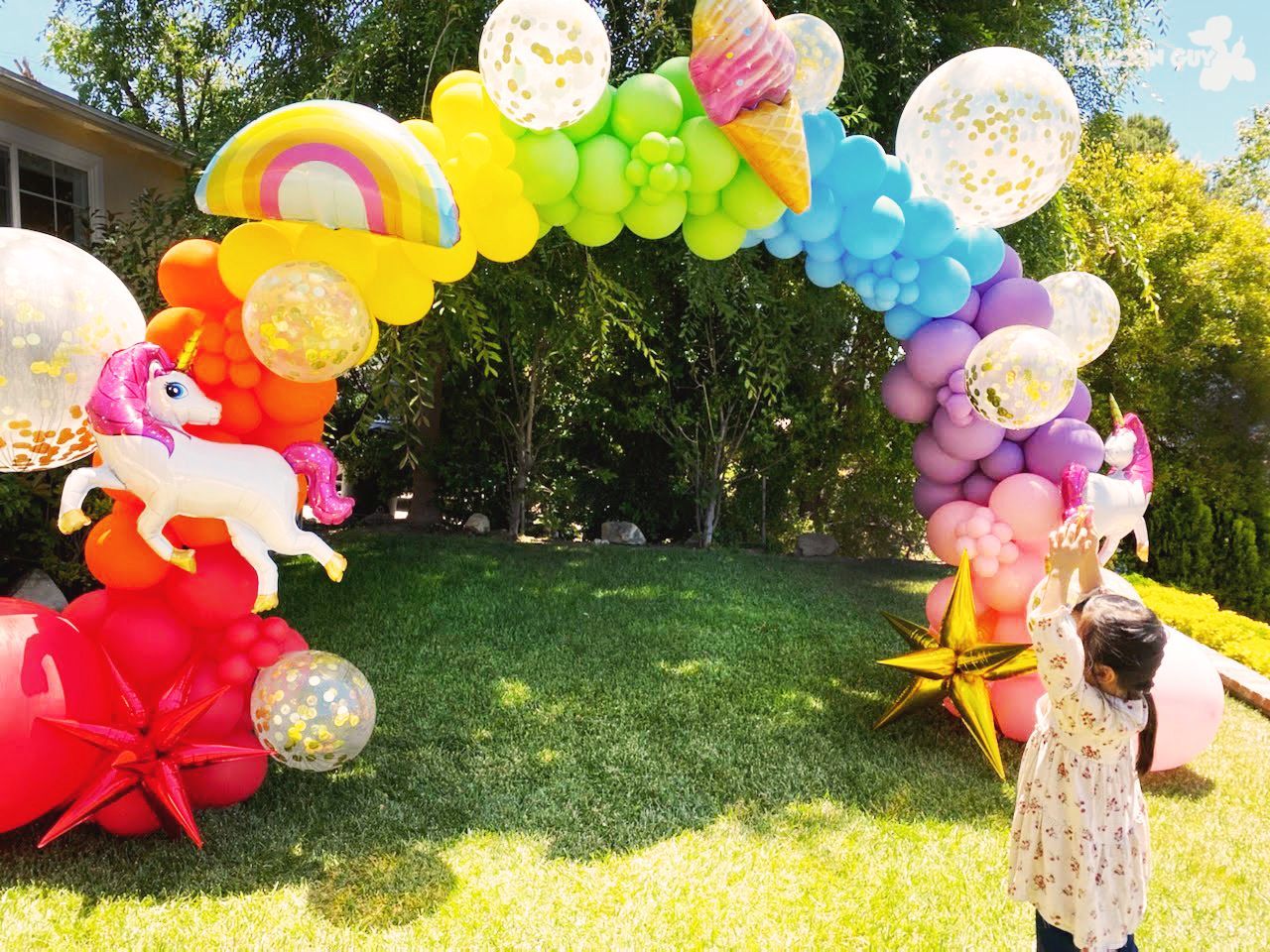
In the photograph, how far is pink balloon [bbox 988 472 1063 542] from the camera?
3.86 metres

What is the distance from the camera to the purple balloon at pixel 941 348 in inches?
156

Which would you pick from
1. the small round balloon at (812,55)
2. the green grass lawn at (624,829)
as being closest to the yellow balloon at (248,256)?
the green grass lawn at (624,829)

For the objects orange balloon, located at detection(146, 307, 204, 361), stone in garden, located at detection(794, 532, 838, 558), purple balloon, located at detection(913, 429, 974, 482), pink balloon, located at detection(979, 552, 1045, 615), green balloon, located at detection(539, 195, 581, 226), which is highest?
green balloon, located at detection(539, 195, 581, 226)

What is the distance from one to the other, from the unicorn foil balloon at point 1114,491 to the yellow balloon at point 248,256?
325 centimetres

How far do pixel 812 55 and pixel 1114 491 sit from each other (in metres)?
2.22

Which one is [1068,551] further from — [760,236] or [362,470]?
[362,470]

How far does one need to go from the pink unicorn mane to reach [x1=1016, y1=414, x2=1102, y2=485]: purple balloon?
3503 mm

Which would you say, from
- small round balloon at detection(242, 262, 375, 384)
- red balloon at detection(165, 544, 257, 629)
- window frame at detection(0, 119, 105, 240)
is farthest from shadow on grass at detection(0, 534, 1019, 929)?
window frame at detection(0, 119, 105, 240)

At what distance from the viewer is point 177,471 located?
9.37 feet

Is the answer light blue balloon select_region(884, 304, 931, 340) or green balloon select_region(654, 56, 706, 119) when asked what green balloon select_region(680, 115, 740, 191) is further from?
light blue balloon select_region(884, 304, 931, 340)

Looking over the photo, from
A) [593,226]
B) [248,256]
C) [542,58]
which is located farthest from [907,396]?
[248,256]

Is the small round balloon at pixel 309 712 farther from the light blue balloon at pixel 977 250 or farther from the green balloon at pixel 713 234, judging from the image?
the light blue balloon at pixel 977 250

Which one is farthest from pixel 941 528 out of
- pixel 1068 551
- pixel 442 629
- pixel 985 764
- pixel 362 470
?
pixel 362 470

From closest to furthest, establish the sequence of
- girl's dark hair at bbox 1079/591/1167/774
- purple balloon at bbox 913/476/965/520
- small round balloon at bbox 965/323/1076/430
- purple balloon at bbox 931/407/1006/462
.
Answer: girl's dark hair at bbox 1079/591/1167/774 < small round balloon at bbox 965/323/1076/430 < purple balloon at bbox 931/407/1006/462 < purple balloon at bbox 913/476/965/520
